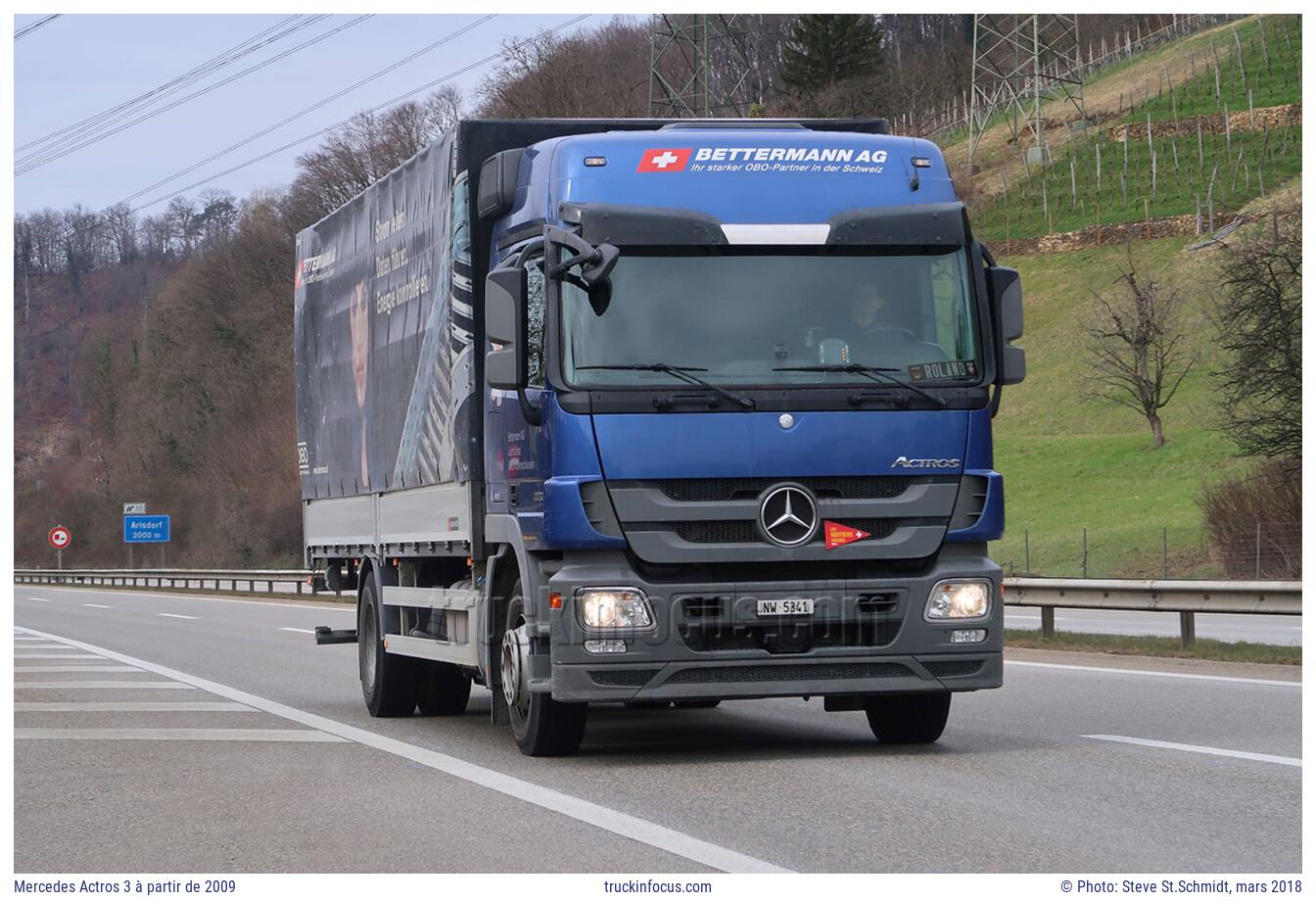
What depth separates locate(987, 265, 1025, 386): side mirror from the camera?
10227mm

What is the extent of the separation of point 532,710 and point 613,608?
1.05m

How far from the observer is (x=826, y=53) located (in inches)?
4124

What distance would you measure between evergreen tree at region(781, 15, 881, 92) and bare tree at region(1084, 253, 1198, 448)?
34.4 metres

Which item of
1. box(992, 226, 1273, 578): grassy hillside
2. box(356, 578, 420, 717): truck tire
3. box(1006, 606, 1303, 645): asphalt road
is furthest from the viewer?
box(992, 226, 1273, 578): grassy hillside

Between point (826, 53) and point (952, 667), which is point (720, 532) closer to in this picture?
point (952, 667)

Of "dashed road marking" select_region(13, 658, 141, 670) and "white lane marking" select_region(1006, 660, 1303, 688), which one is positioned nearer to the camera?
"white lane marking" select_region(1006, 660, 1303, 688)

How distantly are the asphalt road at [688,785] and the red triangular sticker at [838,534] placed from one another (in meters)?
1.18

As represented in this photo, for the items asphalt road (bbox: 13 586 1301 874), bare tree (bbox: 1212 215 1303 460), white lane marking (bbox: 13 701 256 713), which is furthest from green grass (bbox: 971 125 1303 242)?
asphalt road (bbox: 13 586 1301 874)

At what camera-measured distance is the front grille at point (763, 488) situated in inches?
388

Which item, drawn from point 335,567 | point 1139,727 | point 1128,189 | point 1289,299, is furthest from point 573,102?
point 1139,727

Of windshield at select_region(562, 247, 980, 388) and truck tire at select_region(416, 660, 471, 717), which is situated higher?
windshield at select_region(562, 247, 980, 388)

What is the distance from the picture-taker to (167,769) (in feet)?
34.9

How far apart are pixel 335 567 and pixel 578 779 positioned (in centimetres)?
669

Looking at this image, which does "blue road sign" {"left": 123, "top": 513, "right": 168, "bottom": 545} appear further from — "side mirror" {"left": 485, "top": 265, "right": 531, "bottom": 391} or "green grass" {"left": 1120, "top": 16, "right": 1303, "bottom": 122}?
"side mirror" {"left": 485, "top": 265, "right": 531, "bottom": 391}
